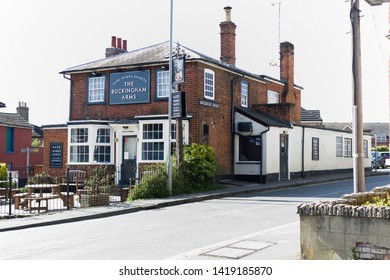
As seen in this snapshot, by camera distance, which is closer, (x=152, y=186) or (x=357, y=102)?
(x=357, y=102)

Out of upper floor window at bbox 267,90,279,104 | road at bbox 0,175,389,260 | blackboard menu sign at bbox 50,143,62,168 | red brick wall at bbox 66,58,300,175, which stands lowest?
road at bbox 0,175,389,260

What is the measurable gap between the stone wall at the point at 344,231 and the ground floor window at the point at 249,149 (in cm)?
1706

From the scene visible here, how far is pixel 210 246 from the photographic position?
28.8ft

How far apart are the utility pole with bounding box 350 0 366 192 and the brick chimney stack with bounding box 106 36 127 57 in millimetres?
21767

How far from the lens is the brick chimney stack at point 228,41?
1061 inches

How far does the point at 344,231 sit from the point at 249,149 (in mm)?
18018

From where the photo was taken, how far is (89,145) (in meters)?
23.5

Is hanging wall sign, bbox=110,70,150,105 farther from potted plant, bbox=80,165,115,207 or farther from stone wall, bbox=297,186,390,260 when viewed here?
stone wall, bbox=297,186,390,260

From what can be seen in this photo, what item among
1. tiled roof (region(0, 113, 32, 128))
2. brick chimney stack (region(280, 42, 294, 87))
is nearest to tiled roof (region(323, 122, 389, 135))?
brick chimney stack (region(280, 42, 294, 87))

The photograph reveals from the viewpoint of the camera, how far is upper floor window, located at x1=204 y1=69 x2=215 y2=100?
22.6m

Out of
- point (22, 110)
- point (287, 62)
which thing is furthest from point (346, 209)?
point (22, 110)

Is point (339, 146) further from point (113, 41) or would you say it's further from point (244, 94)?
point (113, 41)
